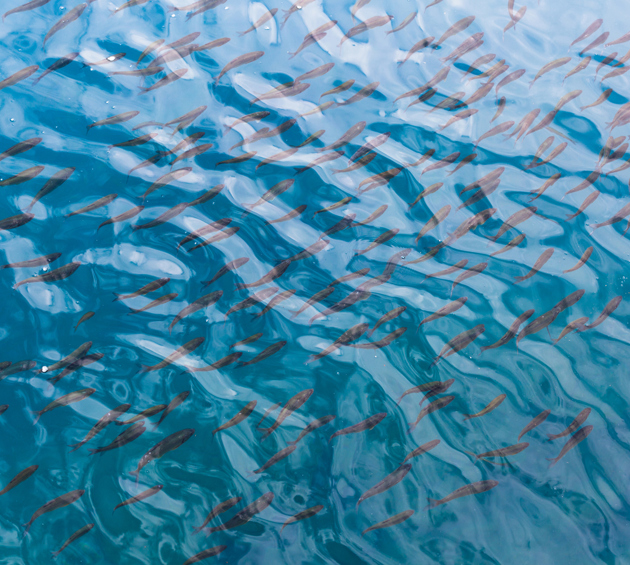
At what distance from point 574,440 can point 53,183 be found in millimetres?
1733

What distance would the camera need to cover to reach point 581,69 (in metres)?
1.45

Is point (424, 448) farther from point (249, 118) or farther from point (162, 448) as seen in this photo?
point (249, 118)

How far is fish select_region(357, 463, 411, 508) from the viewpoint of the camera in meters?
1.15

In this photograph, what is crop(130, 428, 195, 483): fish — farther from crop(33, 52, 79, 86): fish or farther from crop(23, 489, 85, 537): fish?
crop(33, 52, 79, 86): fish

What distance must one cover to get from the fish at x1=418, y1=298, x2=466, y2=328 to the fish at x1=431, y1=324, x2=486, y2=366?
0.07 m

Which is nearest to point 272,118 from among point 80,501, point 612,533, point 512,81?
point 512,81

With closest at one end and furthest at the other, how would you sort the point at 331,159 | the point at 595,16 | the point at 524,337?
the point at 524,337
the point at 331,159
the point at 595,16

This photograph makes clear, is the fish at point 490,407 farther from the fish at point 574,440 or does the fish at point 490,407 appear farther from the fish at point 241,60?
the fish at point 241,60

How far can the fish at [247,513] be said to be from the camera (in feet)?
3.67

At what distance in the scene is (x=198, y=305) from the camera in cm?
124

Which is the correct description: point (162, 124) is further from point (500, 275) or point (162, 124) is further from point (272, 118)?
point (500, 275)

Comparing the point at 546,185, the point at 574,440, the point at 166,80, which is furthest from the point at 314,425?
the point at 166,80

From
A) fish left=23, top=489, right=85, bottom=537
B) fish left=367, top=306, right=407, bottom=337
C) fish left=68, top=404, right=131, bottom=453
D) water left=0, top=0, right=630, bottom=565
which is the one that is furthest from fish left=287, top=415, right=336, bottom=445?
fish left=23, top=489, right=85, bottom=537

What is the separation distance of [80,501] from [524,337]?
134 centimetres
